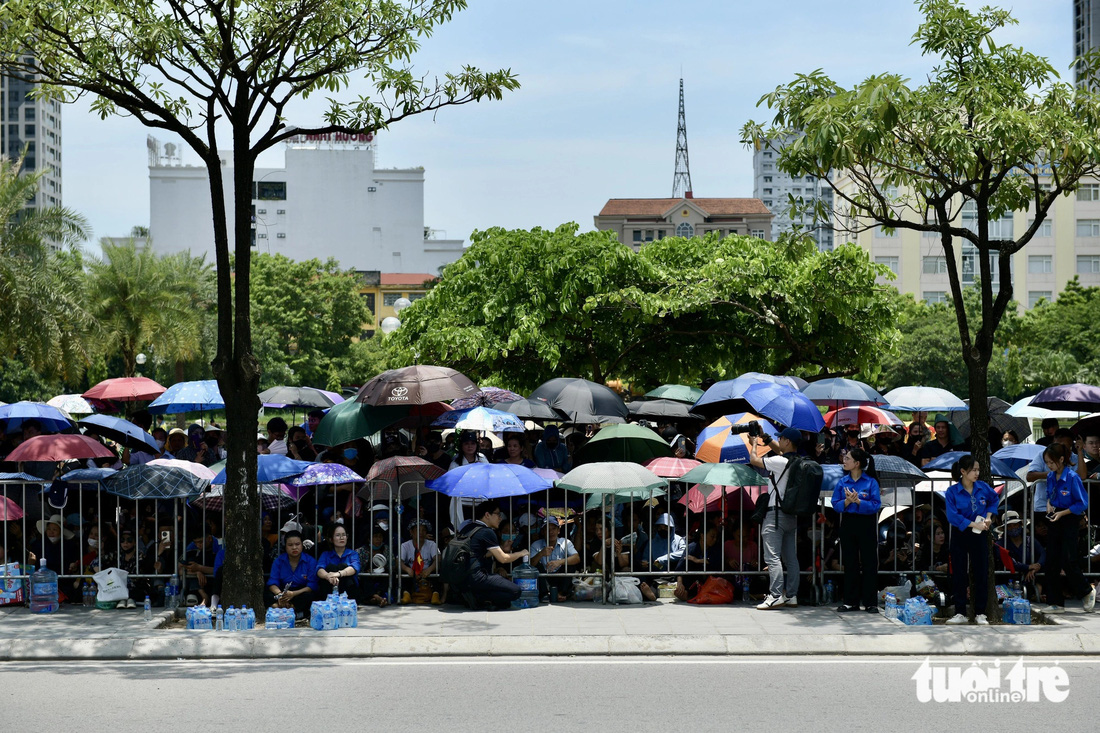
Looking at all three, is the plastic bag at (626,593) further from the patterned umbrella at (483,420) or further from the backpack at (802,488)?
the patterned umbrella at (483,420)

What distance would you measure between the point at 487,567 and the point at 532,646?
1532mm

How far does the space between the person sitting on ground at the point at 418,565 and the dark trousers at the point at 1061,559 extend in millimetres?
5997

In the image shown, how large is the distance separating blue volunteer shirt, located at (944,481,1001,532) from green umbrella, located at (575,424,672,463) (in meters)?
4.20

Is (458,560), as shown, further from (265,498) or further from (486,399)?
(486,399)

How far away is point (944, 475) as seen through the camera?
38.3 feet

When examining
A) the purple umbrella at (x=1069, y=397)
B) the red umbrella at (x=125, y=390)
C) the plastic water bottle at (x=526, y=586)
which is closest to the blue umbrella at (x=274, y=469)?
the plastic water bottle at (x=526, y=586)

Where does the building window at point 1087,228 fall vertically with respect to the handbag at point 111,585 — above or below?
above

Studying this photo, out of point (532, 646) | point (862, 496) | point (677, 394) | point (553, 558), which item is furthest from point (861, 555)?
point (677, 394)

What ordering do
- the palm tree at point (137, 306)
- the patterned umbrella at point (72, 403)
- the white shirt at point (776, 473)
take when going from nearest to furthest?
the white shirt at point (776, 473)
the patterned umbrella at point (72, 403)
the palm tree at point (137, 306)

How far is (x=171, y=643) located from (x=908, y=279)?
89276 mm

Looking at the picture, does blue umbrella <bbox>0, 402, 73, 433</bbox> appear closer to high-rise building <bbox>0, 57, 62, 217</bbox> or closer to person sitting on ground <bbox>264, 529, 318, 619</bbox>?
person sitting on ground <bbox>264, 529, 318, 619</bbox>

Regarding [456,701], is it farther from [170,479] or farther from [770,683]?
[170,479]

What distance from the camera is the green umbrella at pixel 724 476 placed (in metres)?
11.0

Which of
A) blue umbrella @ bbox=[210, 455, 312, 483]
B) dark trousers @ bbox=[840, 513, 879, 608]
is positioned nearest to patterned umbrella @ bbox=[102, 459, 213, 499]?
blue umbrella @ bbox=[210, 455, 312, 483]
